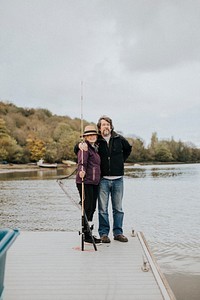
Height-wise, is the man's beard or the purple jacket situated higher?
the man's beard

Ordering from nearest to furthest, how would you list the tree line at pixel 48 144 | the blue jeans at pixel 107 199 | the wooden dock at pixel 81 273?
1. the wooden dock at pixel 81 273
2. the blue jeans at pixel 107 199
3. the tree line at pixel 48 144

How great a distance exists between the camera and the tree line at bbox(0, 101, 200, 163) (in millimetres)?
63156

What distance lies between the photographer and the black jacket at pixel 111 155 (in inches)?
197

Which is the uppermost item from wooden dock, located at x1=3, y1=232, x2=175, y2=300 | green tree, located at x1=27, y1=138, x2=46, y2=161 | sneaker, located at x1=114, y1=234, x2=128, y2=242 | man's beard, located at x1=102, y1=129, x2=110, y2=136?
green tree, located at x1=27, y1=138, x2=46, y2=161

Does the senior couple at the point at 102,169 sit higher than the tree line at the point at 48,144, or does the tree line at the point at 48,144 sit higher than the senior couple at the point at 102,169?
the tree line at the point at 48,144

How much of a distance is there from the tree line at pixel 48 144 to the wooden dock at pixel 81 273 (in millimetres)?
54946

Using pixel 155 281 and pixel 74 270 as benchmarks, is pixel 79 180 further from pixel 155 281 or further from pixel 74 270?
pixel 155 281

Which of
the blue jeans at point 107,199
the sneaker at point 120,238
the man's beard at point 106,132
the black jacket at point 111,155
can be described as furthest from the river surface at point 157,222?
the man's beard at point 106,132

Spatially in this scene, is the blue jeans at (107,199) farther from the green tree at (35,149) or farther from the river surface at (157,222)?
the green tree at (35,149)

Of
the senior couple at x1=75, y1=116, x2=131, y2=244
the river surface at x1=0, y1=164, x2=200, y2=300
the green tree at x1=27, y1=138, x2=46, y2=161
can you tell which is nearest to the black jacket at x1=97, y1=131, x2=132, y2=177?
the senior couple at x1=75, y1=116, x2=131, y2=244

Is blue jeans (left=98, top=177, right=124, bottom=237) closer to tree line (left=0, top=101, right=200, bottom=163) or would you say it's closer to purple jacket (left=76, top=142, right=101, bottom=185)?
purple jacket (left=76, top=142, right=101, bottom=185)

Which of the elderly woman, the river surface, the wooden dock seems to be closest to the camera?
the wooden dock

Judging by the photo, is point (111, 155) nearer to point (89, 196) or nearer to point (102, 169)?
point (102, 169)

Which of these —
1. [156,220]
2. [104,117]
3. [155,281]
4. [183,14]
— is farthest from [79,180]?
[183,14]
